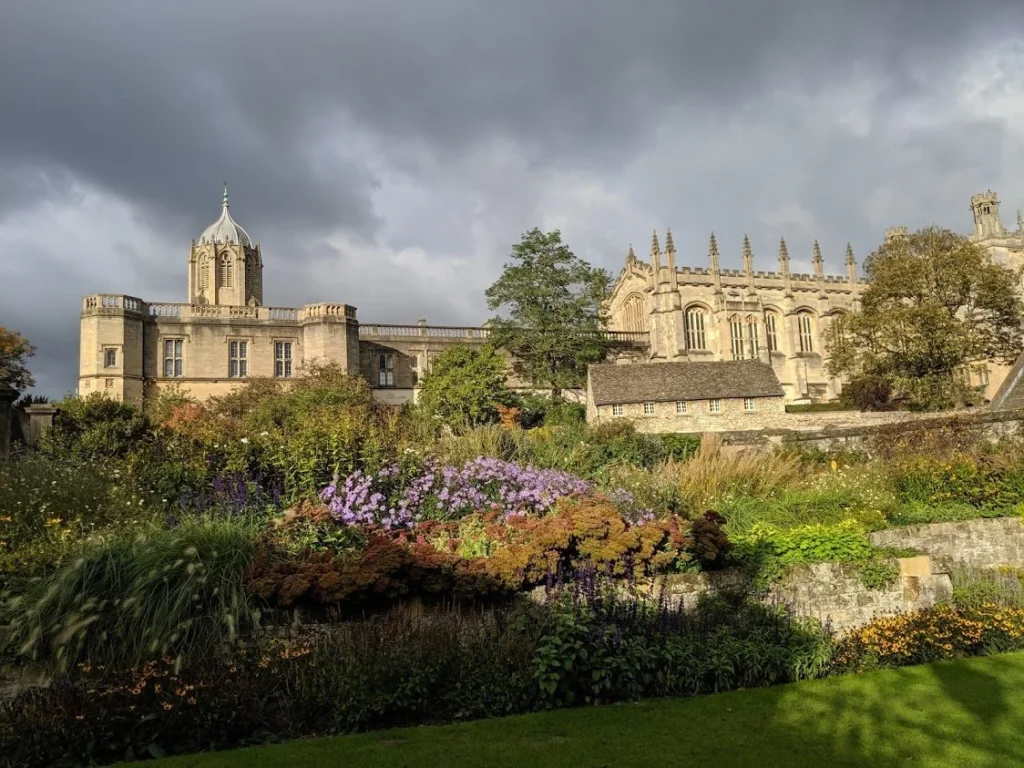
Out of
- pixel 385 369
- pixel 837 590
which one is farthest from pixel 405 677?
pixel 385 369

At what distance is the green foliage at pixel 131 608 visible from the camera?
604cm

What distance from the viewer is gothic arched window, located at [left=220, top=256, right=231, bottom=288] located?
55156 mm

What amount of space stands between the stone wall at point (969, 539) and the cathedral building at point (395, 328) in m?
30.6

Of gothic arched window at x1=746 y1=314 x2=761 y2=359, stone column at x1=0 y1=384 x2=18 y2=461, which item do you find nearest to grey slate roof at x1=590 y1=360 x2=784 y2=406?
gothic arched window at x1=746 y1=314 x2=761 y2=359

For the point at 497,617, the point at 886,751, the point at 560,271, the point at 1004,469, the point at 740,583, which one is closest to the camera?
the point at 886,751

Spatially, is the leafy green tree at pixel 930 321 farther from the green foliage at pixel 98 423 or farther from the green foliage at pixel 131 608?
the green foliage at pixel 131 608

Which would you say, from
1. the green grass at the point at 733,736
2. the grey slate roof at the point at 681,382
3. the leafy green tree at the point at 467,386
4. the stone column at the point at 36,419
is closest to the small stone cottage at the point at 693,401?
the grey slate roof at the point at 681,382

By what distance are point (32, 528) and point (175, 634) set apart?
3466 millimetres

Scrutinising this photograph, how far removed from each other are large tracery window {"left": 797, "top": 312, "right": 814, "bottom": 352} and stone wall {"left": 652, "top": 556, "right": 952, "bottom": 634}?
54984 millimetres

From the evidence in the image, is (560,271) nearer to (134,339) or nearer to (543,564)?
(134,339)

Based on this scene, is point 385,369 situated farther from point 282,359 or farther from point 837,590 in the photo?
point 837,590

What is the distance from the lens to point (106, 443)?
52.0 ft

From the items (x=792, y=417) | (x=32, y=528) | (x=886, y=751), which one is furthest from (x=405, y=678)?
(x=792, y=417)

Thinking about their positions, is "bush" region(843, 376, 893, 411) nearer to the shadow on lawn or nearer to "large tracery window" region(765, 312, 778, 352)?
"large tracery window" region(765, 312, 778, 352)
